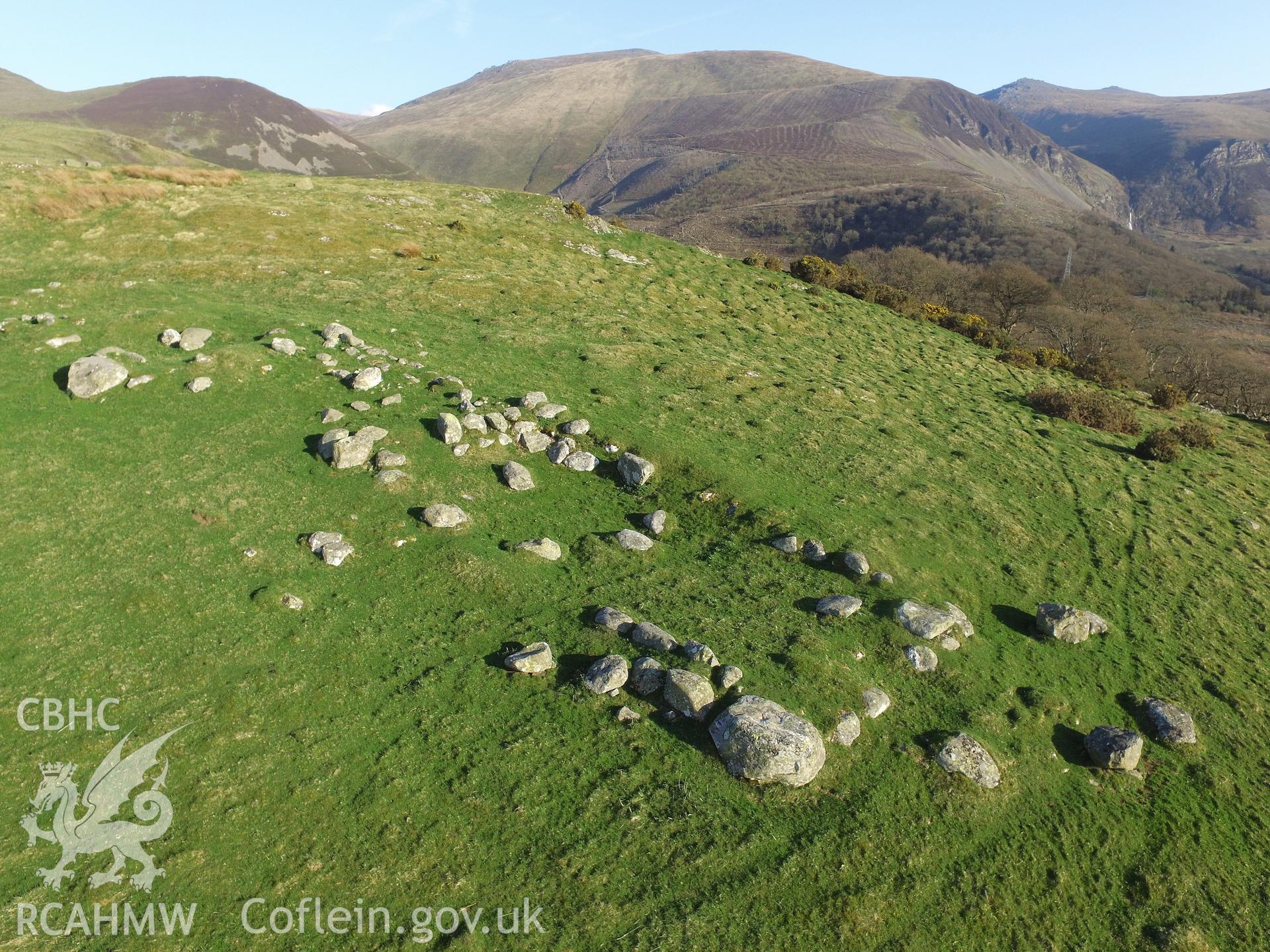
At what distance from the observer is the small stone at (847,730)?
46.4 ft

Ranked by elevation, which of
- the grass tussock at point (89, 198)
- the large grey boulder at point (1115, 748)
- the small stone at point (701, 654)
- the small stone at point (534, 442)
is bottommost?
the large grey boulder at point (1115, 748)

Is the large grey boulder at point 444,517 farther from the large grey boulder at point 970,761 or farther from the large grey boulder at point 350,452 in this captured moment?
the large grey boulder at point 970,761

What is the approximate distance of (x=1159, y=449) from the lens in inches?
1283

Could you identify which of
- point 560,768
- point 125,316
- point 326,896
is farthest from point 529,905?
point 125,316

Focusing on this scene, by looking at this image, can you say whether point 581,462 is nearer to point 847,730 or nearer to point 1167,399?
point 847,730

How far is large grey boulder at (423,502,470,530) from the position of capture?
19.4m

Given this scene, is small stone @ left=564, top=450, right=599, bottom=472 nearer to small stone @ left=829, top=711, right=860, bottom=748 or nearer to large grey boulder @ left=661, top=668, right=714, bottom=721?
large grey boulder @ left=661, top=668, right=714, bottom=721

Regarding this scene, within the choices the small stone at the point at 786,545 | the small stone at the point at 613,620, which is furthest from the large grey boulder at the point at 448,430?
the small stone at the point at 786,545

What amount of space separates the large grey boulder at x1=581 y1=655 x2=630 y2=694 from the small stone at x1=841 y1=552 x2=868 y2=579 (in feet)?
27.7

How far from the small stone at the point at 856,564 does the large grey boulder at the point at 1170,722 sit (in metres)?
7.77

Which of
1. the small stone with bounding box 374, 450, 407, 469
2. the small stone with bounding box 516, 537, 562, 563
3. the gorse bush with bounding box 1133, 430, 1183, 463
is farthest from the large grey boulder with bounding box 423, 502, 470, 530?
the gorse bush with bounding box 1133, 430, 1183, 463

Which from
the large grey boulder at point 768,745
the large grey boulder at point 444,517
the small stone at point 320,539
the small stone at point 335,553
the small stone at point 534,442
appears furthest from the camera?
the small stone at point 534,442

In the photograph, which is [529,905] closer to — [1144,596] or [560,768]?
[560,768]

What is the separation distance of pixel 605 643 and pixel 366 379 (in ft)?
54.0
